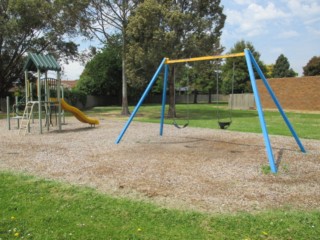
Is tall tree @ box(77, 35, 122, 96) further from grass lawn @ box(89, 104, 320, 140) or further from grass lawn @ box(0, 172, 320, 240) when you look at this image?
grass lawn @ box(0, 172, 320, 240)

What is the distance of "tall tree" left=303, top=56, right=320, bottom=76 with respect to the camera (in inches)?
1932

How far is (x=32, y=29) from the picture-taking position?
27703mm

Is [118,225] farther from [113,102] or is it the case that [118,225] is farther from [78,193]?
[113,102]

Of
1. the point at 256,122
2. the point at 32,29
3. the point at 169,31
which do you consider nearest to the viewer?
the point at 256,122

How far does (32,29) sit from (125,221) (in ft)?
89.1

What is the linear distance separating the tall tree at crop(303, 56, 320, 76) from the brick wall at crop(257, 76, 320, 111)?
22002 millimetres

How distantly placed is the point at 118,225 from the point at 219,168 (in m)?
3.44

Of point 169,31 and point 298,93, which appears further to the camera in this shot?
point 298,93

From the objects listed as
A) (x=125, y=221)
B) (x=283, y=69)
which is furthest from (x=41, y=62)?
(x=283, y=69)

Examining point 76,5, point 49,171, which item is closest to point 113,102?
point 76,5

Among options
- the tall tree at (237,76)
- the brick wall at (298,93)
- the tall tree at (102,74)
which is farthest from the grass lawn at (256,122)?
the tall tree at (237,76)

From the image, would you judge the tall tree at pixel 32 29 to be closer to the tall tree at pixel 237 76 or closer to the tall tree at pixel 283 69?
the tall tree at pixel 237 76

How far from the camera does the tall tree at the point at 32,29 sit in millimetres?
24047

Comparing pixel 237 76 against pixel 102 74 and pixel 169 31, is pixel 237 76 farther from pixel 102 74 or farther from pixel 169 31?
pixel 169 31
